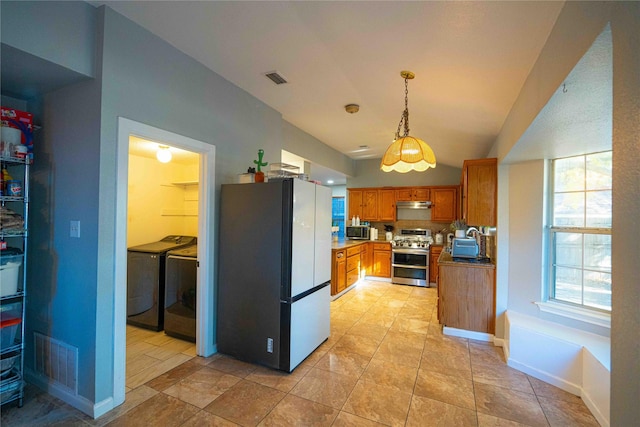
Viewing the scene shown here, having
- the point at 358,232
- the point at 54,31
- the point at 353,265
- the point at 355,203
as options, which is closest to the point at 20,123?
the point at 54,31

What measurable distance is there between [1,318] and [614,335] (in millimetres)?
3347

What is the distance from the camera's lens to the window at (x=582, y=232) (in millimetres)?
2412

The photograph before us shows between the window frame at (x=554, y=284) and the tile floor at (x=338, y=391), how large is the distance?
0.68 metres

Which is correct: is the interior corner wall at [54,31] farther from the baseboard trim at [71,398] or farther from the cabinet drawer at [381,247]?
the cabinet drawer at [381,247]

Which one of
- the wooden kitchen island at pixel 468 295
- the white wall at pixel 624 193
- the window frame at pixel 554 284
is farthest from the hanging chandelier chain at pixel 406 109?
the wooden kitchen island at pixel 468 295

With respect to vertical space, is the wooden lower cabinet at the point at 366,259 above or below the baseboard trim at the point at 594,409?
above

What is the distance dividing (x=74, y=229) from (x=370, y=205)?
5.59 m

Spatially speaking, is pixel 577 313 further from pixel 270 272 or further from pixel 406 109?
pixel 270 272

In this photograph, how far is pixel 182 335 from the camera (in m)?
3.12

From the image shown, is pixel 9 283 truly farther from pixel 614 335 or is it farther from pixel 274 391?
pixel 614 335

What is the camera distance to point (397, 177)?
6625 millimetres

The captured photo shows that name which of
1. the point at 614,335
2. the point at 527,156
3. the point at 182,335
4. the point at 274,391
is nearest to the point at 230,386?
the point at 274,391

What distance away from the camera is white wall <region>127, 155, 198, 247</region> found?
393cm

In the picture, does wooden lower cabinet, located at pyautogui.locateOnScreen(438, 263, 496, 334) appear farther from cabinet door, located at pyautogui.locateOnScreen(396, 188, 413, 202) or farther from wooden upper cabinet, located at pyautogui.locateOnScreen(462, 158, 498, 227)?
cabinet door, located at pyautogui.locateOnScreen(396, 188, 413, 202)
